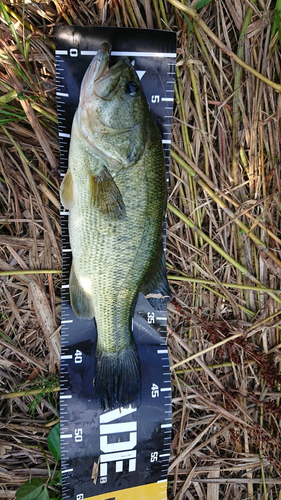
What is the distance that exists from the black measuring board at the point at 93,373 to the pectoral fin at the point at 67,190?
0.25 meters

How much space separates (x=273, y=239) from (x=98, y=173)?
4.94 ft

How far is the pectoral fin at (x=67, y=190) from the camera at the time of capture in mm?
1974

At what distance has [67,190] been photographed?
199cm

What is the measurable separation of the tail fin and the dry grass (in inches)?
15.1

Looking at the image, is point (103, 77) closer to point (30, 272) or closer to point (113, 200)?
point (113, 200)

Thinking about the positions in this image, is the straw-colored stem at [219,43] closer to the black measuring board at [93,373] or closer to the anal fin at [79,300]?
the black measuring board at [93,373]

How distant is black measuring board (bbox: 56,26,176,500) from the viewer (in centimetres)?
215

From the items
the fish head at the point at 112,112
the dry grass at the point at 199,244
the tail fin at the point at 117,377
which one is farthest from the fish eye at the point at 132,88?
the tail fin at the point at 117,377

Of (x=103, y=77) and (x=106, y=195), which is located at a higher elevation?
(x=103, y=77)

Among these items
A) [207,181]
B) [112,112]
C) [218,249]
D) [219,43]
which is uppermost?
[219,43]

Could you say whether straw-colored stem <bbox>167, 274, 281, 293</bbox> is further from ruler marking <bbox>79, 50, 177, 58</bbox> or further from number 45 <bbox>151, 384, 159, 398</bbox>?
ruler marking <bbox>79, 50, 177, 58</bbox>

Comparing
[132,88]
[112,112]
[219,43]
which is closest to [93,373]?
[112,112]

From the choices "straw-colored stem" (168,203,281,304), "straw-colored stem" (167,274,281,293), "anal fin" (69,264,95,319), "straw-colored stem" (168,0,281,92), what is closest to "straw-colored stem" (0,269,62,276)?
"anal fin" (69,264,95,319)

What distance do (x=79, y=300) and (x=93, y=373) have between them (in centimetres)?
57
